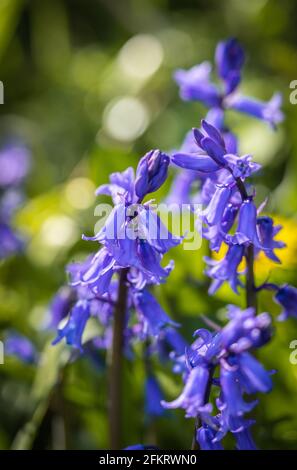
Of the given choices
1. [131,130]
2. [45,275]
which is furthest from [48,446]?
[131,130]

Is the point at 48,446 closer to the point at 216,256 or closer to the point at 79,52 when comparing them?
the point at 216,256

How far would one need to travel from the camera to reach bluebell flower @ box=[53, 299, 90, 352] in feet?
4.81

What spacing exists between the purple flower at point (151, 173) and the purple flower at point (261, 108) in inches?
25.4

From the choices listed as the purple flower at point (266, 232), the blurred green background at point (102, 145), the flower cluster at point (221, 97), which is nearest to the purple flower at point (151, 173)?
the purple flower at point (266, 232)

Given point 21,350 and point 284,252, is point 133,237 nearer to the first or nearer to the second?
point 21,350

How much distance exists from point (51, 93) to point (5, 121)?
0.34m

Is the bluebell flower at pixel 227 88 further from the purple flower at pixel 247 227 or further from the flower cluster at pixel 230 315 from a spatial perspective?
the purple flower at pixel 247 227

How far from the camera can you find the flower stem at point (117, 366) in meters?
1.44

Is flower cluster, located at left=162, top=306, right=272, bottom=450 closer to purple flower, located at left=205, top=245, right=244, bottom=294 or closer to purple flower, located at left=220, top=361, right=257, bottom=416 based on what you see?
purple flower, located at left=220, top=361, right=257, bottom=416

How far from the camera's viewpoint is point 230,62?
187cm

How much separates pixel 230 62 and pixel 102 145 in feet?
2.82

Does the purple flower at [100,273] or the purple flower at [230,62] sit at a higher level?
the purple flower at [230,62]

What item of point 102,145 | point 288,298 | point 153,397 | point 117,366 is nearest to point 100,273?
point 117,366

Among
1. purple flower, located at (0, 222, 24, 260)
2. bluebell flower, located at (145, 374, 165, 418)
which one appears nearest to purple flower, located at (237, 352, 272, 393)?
bluebell flower, located at (145, 374, 165, 418)
